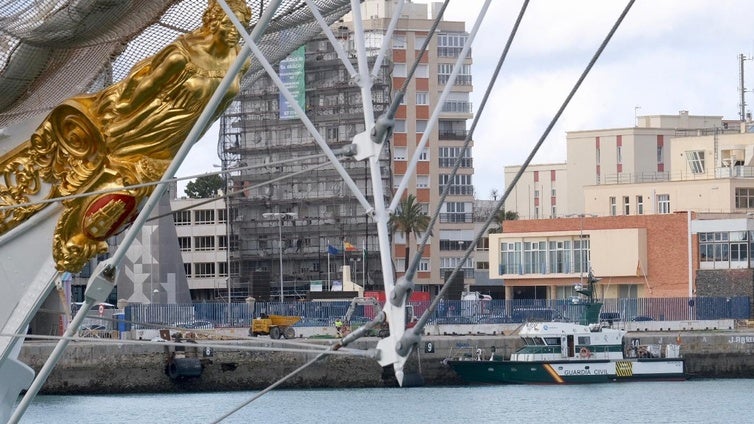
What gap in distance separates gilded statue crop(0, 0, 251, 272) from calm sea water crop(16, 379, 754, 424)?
33.8 metres

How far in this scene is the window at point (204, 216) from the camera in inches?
4400

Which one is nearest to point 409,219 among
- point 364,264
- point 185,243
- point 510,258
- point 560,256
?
point 364,264

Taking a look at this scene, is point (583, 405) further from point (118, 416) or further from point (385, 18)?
point (385, 18)

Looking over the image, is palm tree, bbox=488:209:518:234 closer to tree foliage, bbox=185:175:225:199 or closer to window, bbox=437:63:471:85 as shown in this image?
window, bbox=437:63:471:85

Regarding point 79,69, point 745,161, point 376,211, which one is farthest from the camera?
point 745,161

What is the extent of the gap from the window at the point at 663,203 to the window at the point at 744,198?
13.5 feet

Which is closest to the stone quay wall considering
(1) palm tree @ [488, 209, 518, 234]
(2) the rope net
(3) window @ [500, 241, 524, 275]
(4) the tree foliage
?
(3) window @ [500, 241, 524, 275]

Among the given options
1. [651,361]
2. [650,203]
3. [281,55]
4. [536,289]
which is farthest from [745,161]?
[281,55]

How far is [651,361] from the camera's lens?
206ft

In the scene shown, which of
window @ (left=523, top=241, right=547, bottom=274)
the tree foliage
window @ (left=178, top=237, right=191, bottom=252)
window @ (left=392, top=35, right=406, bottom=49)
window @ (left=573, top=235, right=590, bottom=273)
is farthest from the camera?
the tree foliage

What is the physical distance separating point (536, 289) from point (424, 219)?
8.24m

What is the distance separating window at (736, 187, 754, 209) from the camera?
90.5 meters

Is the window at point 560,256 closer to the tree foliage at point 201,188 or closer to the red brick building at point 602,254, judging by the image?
the red brick building at point 602,254

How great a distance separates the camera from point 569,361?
62.2 m
